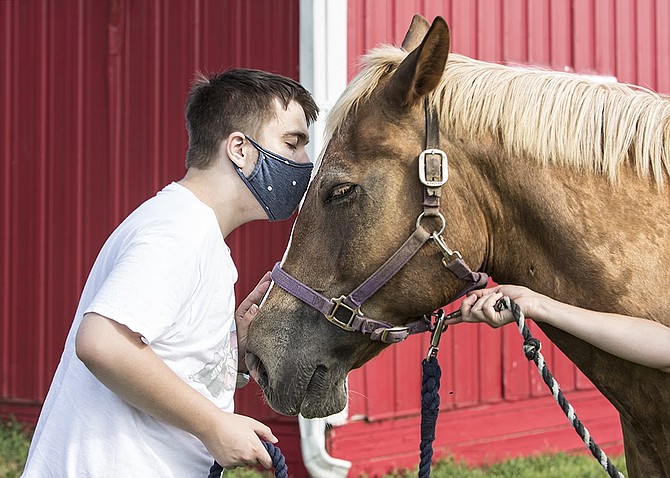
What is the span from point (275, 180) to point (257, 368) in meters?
0.53

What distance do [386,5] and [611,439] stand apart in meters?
3.71

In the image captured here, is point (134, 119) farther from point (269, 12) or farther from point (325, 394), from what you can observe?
point (325, 394)

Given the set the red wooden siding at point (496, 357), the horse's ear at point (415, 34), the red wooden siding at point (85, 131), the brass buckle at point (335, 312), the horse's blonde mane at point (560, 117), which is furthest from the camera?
the red wooden siding at point (85, 131)

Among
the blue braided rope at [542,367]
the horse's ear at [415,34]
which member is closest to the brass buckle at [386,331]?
the blue braided rope at [542,367]

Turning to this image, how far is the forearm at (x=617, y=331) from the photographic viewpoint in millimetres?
2152

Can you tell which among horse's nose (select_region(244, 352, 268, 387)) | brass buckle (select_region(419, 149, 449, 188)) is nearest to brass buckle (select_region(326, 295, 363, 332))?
horse's nose (select_region(244, 352, 268, 387))

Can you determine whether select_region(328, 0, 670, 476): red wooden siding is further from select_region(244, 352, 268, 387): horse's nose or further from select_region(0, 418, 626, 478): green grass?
select_region(244, 352, 268, 387): horse's nose

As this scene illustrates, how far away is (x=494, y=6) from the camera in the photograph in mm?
6117

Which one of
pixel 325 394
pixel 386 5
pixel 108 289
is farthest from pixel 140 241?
pixel 386 5

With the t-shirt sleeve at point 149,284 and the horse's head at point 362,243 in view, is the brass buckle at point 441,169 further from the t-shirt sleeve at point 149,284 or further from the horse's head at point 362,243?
the t-shirt sleeve at point 149,284

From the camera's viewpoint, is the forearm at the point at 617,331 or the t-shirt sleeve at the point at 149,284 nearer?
the t-shirt sleeve at the point at 149,284

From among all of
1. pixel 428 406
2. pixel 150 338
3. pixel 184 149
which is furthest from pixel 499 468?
pixel 150 338

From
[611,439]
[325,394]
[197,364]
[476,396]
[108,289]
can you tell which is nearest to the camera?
[108,289]

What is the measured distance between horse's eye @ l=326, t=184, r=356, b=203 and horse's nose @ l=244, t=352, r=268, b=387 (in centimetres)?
50
